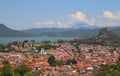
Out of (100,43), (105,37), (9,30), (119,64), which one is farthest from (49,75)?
(9,30)

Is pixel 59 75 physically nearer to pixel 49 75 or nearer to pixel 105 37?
pixel 49 75

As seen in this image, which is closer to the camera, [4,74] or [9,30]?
[4,74]

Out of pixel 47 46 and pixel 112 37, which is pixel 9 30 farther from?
pixel 47 46

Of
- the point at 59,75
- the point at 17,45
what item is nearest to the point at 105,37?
Answer: the point at 17,45

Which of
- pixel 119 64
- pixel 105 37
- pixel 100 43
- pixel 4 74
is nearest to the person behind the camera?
pixel 4 74

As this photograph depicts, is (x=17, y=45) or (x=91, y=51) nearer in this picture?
(x=91, y=51)

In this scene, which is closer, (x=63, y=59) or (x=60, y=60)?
(x=60, y=60)

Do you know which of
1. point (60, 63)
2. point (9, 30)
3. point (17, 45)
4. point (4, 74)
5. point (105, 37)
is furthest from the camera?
point (9, 30)

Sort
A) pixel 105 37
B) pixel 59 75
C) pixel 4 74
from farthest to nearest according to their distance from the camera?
pixel 105 37 < pixel 59 75 < pixel 4 74

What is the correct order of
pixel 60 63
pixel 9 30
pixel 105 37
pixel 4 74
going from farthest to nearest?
pixel 9 30 → pixel 105 37 → pixel 60 63 → pixel 4 74
